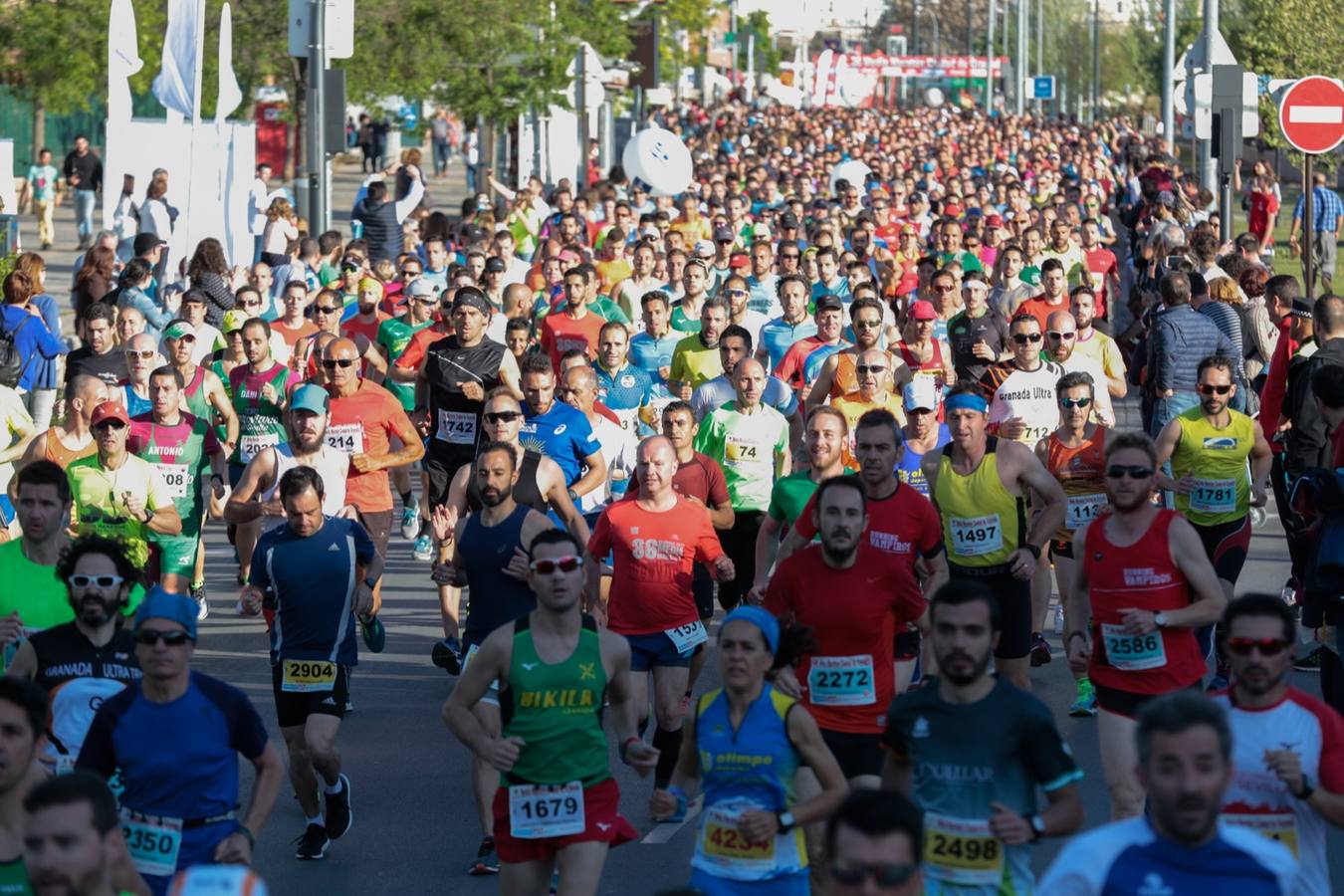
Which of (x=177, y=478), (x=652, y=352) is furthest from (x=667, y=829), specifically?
(x=652, y=352)

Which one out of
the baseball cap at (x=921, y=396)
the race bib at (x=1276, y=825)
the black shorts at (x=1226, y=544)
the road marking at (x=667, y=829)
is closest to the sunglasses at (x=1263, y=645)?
the race bib at (x=1276, y=825)

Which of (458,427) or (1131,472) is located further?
(458,427)

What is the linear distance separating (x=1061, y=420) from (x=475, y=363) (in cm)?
361

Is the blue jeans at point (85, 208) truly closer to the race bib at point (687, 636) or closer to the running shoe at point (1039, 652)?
the running shoe at point (1039, 652)

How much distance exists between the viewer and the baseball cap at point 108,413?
34.6 ft

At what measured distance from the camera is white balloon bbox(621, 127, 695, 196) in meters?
30.2

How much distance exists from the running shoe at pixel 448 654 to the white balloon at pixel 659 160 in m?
18.6

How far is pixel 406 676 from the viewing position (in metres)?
12.4

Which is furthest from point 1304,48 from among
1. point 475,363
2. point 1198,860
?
point 1198,860

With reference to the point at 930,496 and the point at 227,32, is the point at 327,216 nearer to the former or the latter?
the point at 227,32

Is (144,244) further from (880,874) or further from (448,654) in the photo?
(880,874)

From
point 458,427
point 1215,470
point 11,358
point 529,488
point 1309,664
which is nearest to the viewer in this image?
point 529,488

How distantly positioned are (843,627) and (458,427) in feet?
19.8

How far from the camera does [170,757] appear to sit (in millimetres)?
6711
